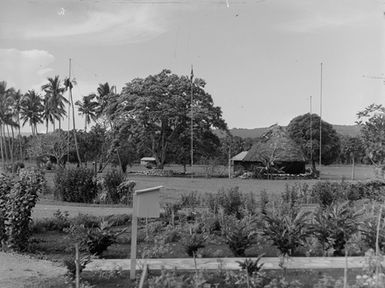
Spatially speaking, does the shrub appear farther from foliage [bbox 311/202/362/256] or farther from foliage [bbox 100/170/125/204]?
foliage [bbox 311/202/362/256]

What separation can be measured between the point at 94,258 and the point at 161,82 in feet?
124

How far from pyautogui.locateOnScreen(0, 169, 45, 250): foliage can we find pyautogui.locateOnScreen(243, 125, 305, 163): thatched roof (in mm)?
31477

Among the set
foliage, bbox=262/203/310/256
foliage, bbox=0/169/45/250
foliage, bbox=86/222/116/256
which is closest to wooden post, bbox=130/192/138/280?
foliage, bbox=86/222/116/256

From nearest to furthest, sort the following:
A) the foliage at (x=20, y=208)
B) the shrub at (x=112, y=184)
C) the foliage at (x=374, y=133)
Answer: the foliage at (x=374, y=133) → the foliage at (x=20, y=208) → the shrub at (x=112, y=184)

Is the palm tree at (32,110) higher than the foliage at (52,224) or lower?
higher

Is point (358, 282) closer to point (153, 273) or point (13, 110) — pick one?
point (153, 273)

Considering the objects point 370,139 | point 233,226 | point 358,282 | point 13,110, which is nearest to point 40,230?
point 233,226

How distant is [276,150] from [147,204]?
35872 mm

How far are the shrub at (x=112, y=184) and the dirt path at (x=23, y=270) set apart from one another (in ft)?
27.5

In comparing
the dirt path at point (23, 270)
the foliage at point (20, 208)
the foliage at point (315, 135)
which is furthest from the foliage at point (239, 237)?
the foliage at point (315, 135)

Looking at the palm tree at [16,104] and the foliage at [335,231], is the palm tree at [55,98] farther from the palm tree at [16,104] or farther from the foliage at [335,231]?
the foliage at [335,231]

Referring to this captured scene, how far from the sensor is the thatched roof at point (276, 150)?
133ft

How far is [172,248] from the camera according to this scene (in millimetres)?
8773

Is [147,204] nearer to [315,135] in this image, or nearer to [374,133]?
[374,133]
